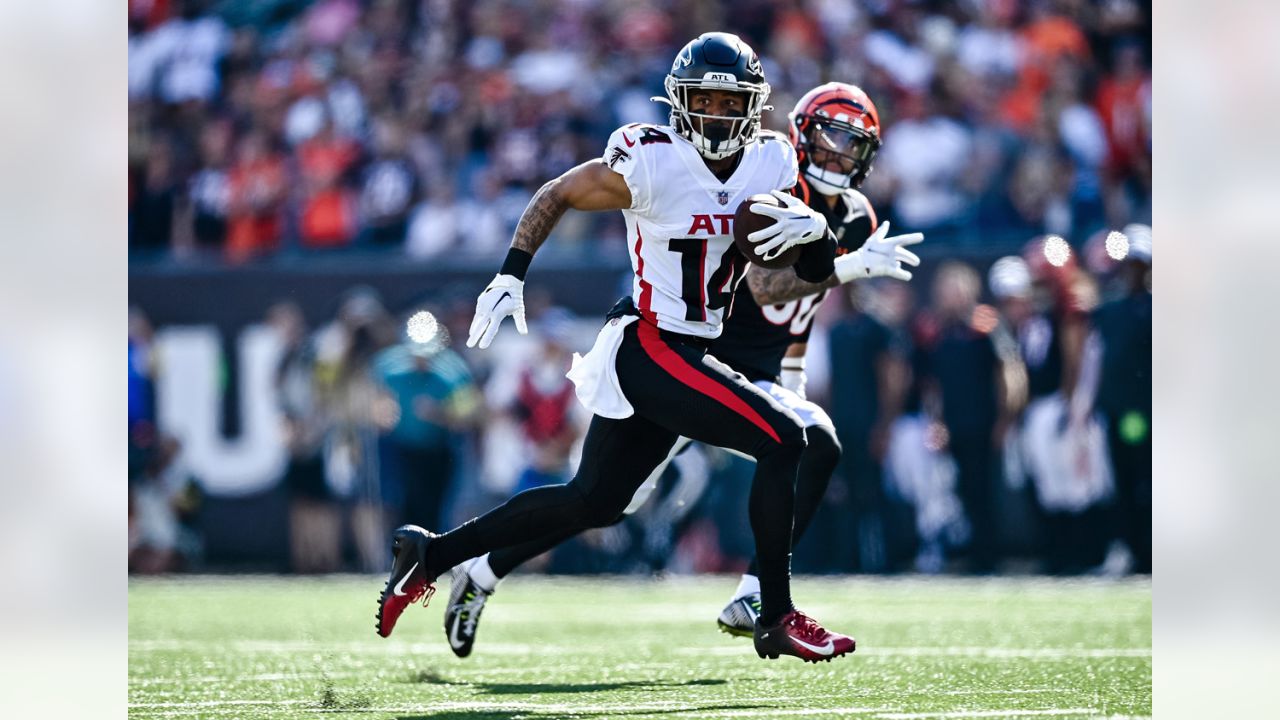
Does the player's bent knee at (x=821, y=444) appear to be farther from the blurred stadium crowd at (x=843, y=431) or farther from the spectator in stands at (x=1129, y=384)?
the spectator in stands at (x=1129, y=384)

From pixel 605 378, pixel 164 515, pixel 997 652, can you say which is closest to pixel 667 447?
pixel 605 378

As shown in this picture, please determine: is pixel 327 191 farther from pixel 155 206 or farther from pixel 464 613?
pixel 464 613

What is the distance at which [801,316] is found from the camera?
578 centimetres

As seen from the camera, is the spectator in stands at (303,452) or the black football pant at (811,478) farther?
the spectator in stands at (303,452)

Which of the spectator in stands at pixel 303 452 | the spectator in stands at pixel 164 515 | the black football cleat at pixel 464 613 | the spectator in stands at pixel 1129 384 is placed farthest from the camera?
the spectator in stands at pixel 164 515

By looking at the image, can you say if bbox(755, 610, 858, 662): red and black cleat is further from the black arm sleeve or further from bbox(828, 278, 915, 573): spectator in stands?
bbox(828, 278, 915, 573): spectator in stands

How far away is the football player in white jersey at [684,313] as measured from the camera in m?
4.47

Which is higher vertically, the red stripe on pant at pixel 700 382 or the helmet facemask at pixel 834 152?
the helmet facemask at pixel 834 152

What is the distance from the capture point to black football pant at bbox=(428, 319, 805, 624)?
14.6 feet

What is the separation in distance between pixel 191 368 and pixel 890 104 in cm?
475

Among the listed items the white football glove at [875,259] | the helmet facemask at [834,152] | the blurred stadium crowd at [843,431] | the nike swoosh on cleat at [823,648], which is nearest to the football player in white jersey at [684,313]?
the nike swoosh on cleat at [823,648]

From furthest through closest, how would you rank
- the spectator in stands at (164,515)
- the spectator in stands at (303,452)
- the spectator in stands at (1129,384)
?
the spectator in stands at (164,515) < the spectator in stands at (303,452) < the spectator in stands at (1129,384)

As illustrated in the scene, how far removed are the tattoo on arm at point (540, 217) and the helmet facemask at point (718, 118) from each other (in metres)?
0.39
